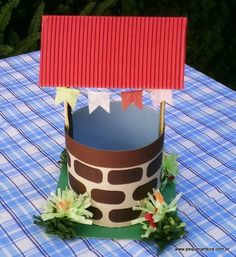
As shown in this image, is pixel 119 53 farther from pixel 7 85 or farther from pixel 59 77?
pixel 7 85

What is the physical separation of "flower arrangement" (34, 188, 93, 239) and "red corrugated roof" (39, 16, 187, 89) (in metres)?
0.25

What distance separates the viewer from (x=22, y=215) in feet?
3.72

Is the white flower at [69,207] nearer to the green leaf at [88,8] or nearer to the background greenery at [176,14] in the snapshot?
the background greenery at [176,14]

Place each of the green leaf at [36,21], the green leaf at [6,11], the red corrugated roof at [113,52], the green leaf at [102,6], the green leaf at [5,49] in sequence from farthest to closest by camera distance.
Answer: the green leaf at [102,6]
the green leaf at [36,21]
the green leaf at [6,11]
the green leaf at [5,49]
the red corrugated roof at [113,52]

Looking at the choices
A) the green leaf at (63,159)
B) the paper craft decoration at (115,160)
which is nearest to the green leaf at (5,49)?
the green leaf at (63,159)

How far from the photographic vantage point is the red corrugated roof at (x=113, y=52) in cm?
97

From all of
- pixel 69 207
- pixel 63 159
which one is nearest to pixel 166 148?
pixel 63 159

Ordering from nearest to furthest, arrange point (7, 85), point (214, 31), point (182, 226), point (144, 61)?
point (144, 61) → point (182, 226) → point (7, 85) → point (214, 31)

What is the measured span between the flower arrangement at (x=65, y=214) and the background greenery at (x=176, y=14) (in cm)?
166

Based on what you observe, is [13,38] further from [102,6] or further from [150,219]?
[150,219]

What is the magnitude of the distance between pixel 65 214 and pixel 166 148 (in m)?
0.40

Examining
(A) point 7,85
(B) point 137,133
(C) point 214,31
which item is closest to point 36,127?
(A) point 7,85

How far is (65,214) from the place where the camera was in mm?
1062

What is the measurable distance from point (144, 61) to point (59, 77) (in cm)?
16
